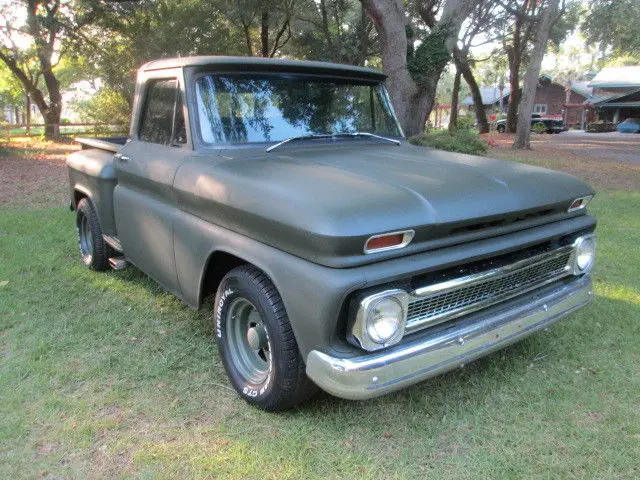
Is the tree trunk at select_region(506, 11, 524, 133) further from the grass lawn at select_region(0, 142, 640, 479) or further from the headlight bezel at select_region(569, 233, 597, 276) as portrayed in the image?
the grass lawn at select_region(0, 142, 640, 479)

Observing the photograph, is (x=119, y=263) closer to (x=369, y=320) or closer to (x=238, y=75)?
(x=238, y=75)

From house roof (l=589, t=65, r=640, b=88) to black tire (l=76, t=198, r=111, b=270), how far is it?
61858 millimetres

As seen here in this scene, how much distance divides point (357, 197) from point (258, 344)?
997mm

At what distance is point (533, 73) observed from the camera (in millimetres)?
18219

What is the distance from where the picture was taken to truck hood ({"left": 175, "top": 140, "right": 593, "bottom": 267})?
2.26 meters

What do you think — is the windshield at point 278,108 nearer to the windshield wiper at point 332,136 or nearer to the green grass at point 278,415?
the windshield wiper at point 332,136

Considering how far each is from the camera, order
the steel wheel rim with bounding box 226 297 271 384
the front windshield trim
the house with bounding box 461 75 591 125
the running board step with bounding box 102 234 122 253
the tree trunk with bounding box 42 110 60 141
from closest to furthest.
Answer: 1. the steel wheel rim with bounding box 226 297 271 384
2. the front windshield trim
3. the running board step with bounding box 102 234 122 253
4. the tree trunk with bounding box 42 110 60 141
5. the house with bounding box 461 75 591 125

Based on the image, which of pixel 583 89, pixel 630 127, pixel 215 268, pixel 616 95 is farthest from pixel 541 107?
pixel 215 268

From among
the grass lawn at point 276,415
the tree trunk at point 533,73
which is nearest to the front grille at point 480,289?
the grass lawn at point 276,415

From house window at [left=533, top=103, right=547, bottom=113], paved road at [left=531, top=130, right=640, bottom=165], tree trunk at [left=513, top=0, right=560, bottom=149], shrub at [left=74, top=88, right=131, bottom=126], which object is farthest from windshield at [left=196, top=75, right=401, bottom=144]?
house window at [left=533, top=103, right=547, bottom=113]

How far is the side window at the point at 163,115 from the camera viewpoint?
11.3 feet

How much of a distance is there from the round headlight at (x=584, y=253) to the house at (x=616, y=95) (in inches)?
2112

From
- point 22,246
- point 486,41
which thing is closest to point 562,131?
point 486,41

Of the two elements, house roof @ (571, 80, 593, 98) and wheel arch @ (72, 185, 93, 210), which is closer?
wheel arch @ (72, 185, 93, 210)
